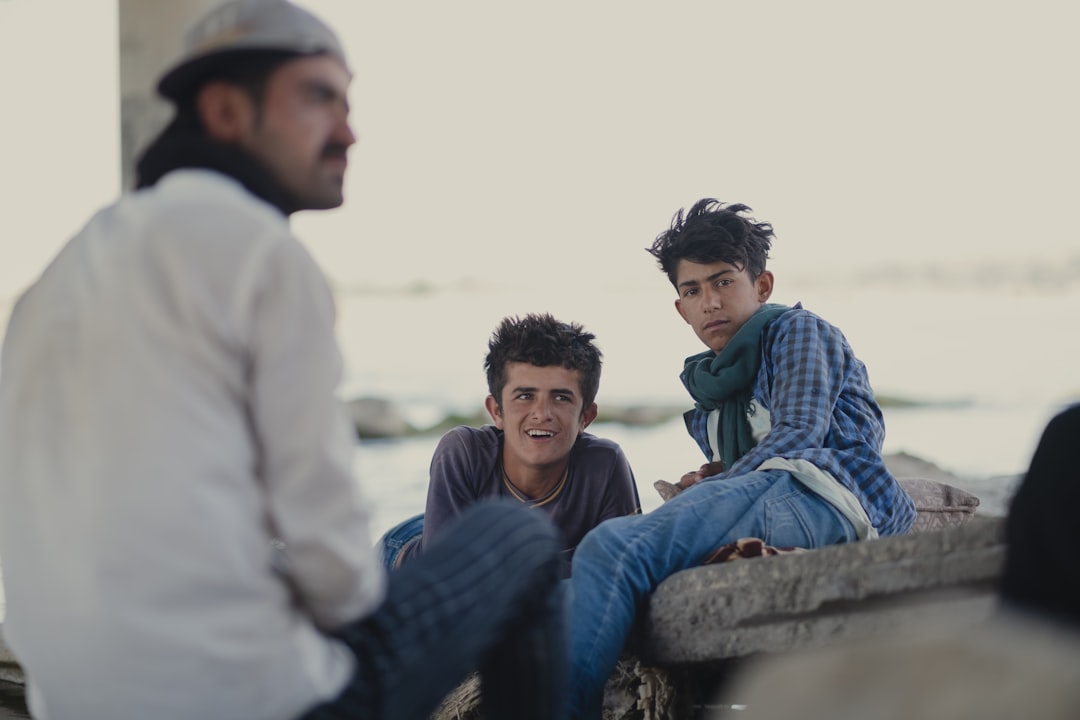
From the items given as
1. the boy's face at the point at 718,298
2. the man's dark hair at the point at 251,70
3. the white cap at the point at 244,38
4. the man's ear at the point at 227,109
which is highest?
the white cap at the point at 244,38

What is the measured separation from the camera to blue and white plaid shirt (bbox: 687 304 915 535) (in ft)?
10.3

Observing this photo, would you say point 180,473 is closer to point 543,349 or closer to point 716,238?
point 543,349

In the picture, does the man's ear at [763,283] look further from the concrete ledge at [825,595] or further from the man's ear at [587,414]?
the concrete ledge at [825,595]

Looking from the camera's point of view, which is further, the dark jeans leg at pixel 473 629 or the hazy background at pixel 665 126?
the hazy background at pixel 665 126

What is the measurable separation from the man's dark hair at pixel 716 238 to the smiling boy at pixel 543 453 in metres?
0.39

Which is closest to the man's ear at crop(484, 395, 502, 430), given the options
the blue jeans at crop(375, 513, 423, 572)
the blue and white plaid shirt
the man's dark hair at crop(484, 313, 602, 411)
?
the man's dark hair at crop(484, 313, 602, 411)

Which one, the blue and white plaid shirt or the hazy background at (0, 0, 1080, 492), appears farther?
the hazy background at (0, 0, 1080, 492)

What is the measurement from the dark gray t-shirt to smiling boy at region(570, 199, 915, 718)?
0.84ft

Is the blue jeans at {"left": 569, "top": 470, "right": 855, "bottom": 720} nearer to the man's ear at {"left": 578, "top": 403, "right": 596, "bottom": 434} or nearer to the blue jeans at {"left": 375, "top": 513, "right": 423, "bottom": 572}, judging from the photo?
the man's ear at {"left": 578, "top": 403, "right": 596, "bottom": 434}

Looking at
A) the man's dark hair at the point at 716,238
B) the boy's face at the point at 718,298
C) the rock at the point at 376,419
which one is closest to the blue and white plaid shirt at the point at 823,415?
the boy's face at the point at 718,298

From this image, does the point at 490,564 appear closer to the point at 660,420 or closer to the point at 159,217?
the point at 159,217

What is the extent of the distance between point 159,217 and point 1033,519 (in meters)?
1.30

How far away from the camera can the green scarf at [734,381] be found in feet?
11.1

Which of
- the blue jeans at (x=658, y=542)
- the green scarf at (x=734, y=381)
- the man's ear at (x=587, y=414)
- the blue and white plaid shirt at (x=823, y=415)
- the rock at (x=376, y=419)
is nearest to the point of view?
the blue jeans at (x=658, y=542)
